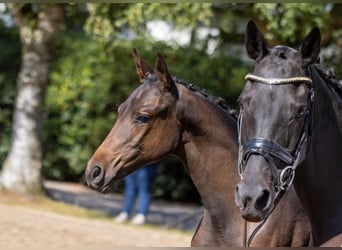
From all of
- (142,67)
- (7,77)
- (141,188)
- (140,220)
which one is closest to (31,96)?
(141,188)

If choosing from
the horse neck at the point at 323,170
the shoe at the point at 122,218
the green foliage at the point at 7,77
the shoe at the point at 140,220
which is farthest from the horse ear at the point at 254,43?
the green foliage at the point at 7,77

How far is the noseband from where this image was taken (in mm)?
3369

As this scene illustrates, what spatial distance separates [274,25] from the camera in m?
11.9

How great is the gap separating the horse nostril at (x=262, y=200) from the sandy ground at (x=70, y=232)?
5.78 meters

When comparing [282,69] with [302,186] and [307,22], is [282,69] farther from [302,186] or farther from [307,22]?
[307,22]

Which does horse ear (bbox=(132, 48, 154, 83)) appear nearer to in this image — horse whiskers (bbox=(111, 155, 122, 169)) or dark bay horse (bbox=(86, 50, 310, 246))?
dark bay horse (bbox=(86, 50, 310, 246))

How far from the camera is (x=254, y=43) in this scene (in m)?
3.74

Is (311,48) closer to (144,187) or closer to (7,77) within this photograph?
(144,187)

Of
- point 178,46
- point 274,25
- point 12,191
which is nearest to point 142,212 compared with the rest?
point 12,191

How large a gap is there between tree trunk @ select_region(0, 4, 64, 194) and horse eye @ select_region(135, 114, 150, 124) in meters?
8.23

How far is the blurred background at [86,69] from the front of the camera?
43.1 ft

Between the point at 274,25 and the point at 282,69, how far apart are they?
27.9 ft

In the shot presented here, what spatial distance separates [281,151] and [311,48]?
55 cm

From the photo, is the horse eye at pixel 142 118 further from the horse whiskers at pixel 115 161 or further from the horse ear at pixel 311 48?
the horse ear at pixel 311 48
